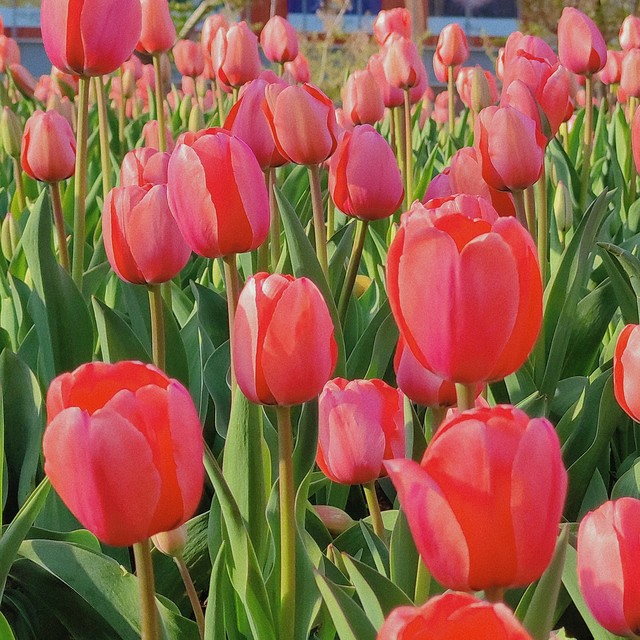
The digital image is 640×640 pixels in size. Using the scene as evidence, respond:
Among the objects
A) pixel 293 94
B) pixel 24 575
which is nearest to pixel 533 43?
pixel 293 94

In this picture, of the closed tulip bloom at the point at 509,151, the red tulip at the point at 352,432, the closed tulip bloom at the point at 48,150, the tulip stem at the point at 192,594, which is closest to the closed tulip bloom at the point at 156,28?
the closed tulip bloom at the point at 48,150

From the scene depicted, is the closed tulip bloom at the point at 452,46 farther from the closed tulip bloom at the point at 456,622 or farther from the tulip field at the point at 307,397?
the closed tulip bloom at the point at 456,622

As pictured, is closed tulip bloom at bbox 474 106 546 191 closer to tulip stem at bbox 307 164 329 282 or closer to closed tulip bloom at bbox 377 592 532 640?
tulip stem at bbox 307 164 329 282

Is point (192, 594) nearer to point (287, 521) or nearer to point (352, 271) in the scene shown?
point (287, 521)

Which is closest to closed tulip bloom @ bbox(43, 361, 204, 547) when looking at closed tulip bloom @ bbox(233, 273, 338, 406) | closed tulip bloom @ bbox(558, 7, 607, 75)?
closed tulip bloom @ bbox(233, 273, 338, 406)

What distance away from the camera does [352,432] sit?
76 cm

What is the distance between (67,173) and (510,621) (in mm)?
1155

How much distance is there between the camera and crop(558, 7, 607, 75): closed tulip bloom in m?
1.87

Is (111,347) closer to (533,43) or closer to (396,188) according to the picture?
(396,188)

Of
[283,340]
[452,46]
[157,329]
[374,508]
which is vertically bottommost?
[374,508]

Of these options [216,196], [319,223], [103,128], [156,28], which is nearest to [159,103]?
[156,28]

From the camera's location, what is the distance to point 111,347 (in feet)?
3.47

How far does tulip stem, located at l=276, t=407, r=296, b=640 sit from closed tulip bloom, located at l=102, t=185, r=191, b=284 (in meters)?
0.34

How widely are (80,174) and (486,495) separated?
40.2 inches
